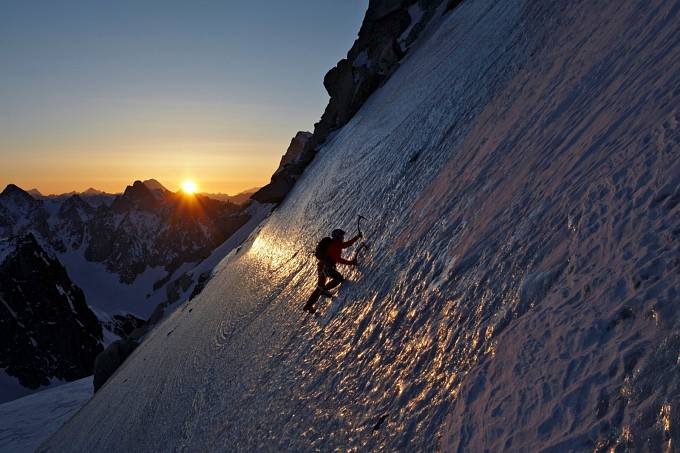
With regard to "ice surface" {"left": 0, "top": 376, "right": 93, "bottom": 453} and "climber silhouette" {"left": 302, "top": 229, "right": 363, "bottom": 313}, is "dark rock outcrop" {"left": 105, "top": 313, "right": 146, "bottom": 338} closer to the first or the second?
"ice surface" {"left": 0, "top": 376, "right": 93, "bottom": 453}

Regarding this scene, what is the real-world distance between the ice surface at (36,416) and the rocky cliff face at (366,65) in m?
32.1

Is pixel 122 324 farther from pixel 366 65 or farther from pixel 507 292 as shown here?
pixel 507 292

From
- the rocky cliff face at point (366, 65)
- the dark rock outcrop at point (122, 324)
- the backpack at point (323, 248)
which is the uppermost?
the dark rock outcrop at point (122, 324)

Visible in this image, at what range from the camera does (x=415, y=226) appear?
8.55 meters

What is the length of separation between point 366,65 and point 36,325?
440 ft

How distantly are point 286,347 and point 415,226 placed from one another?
3735 millimetres

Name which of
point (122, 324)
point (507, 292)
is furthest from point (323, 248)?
point (122, 324)

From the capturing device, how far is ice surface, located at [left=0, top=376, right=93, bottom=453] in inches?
1706

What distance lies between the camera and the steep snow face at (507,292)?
321cm

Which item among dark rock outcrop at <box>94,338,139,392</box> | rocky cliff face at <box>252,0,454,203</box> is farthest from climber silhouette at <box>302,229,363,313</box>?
dark rock outcrop at <box>94,338,139,392</box>

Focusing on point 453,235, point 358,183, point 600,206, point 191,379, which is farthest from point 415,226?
point 191,379

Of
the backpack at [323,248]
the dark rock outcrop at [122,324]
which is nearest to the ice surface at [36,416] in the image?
the backpack at [323,248]

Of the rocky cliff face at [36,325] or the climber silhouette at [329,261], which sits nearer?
the climber silhouette at [329,261]

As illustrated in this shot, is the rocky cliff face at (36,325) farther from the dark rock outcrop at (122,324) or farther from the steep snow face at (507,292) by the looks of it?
the steep snow face at (507,292)
